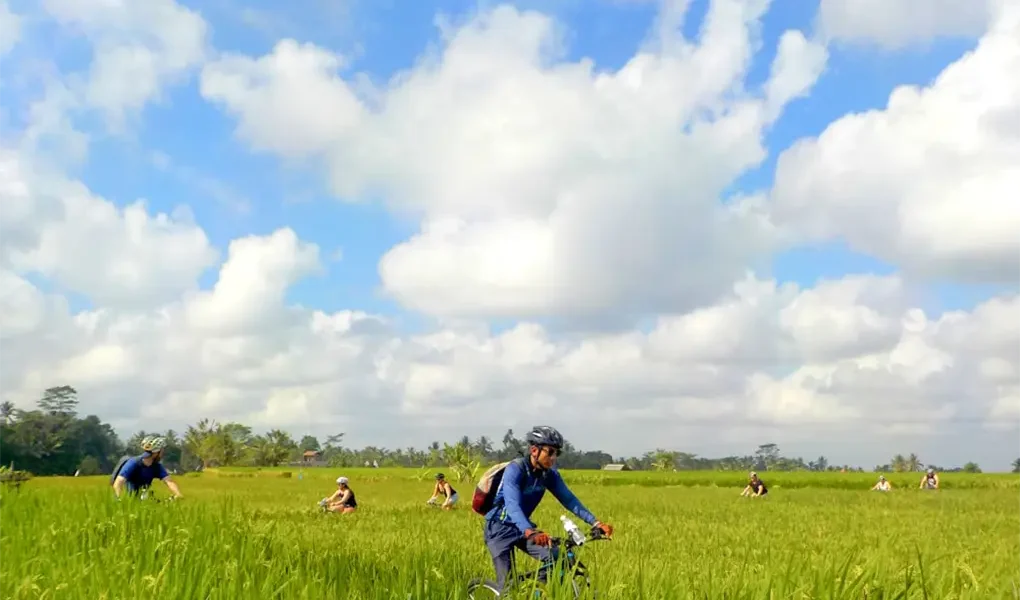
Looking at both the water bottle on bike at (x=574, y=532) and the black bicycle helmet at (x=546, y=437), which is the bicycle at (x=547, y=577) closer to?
the water bottle on bike at (x=574, y=532)

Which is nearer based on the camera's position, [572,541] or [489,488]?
[572,541]

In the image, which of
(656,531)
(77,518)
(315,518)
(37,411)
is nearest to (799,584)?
(77,518)

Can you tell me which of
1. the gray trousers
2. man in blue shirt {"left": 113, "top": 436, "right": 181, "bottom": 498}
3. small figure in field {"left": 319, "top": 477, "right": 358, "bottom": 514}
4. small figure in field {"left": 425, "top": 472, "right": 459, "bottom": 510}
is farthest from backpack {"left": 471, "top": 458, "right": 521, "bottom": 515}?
small figure in field {"left": 425, "top": 472, "right": 459, "bottom": 510}

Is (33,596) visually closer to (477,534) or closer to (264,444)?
(477,534)

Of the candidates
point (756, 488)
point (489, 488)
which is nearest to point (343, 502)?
point (489, 488)

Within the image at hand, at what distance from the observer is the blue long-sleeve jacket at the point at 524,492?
6.50 meters

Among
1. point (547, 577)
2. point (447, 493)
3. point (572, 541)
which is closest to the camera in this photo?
point (572, 541)

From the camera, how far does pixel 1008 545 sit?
15.0 meters

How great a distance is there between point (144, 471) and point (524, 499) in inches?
254

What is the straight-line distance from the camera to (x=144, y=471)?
36.0 feet

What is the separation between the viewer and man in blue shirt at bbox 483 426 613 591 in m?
6.41

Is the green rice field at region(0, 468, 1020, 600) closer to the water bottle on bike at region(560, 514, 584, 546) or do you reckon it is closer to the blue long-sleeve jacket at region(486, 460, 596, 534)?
the water bottle on bike at region(560, 514, 584, 546)

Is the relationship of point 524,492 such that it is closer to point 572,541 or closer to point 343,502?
point 572,541

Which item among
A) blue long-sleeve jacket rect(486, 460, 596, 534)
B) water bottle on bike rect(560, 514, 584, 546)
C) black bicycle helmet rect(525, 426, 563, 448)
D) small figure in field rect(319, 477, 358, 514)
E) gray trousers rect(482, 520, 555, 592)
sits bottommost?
small figure in field rect(319, 477, 358, 514)
